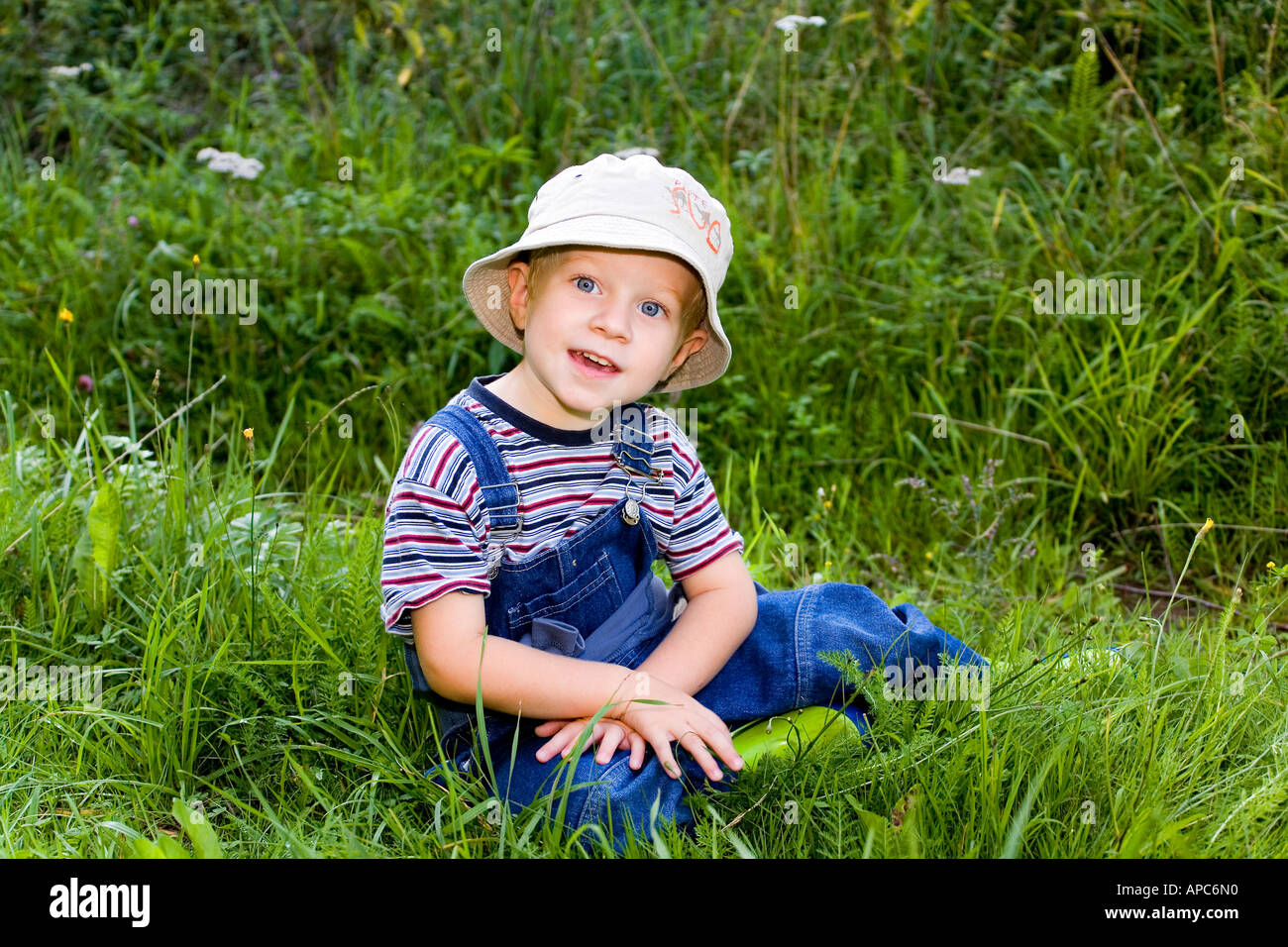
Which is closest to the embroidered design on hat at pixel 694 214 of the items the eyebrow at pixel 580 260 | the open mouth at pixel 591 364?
the eyebrow at pixel 580 260

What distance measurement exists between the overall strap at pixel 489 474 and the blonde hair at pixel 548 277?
0.24 m

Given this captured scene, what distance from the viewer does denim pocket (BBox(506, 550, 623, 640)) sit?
2068 mm

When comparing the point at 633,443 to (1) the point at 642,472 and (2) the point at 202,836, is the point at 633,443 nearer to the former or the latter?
(1) the point at 642,472

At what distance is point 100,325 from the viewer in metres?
3.72

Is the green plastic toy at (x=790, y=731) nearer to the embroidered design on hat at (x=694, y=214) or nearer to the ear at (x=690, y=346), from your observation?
the ear at (x=690, y=346)

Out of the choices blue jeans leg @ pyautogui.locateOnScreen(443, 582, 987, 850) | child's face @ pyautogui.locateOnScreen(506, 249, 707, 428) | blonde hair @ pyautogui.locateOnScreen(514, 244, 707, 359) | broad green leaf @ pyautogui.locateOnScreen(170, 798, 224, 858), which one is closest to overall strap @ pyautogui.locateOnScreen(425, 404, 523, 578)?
child's face @ pyautogui.locateOnScreen(506, 249, 707, 428)

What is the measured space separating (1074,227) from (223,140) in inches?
112

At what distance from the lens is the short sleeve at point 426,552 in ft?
6.26

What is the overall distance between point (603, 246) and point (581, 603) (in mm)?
598

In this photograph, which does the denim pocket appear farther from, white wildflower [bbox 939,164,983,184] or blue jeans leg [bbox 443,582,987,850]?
white wildflower [bbox 939,164,983,184]

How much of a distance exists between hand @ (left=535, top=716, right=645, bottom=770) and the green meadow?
10cm
